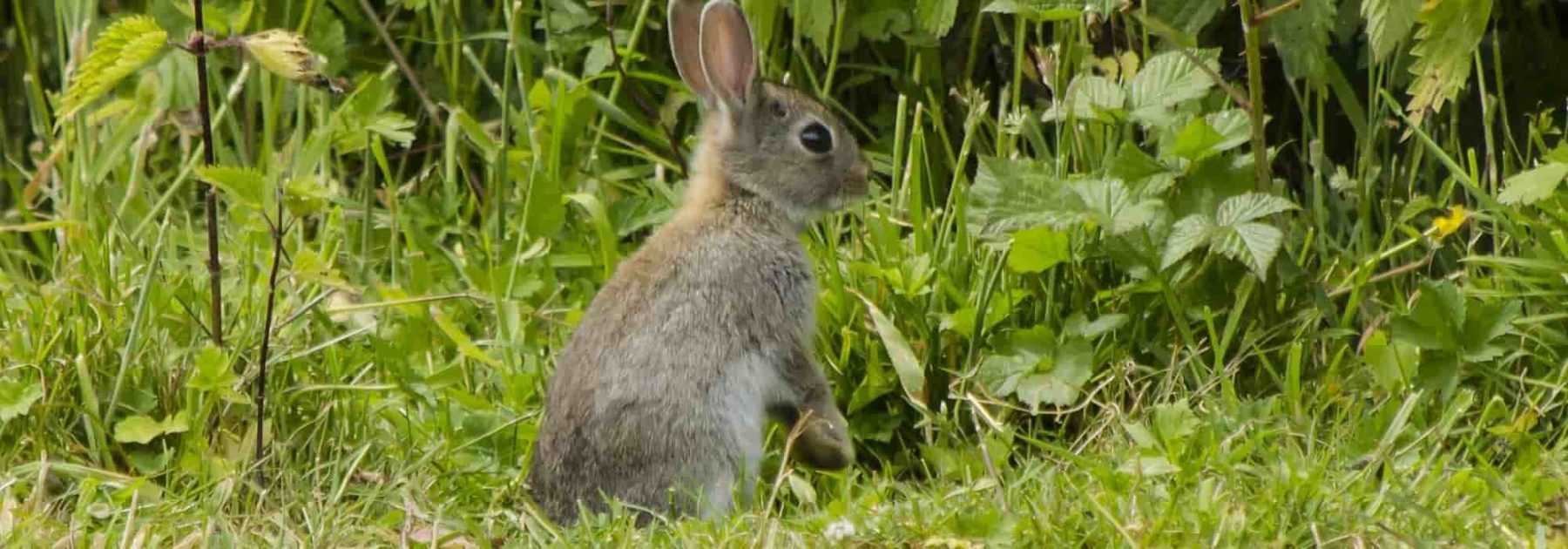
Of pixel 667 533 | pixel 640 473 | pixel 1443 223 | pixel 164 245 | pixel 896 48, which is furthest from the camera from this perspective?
pixel 896 48

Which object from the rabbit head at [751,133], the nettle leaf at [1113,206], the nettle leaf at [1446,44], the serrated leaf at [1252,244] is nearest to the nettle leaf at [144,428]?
the rabbit head at [751,133]

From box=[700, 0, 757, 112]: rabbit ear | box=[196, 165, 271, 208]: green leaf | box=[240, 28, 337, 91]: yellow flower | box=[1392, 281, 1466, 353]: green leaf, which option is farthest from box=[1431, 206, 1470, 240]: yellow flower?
box=[196, 165, 271, 208]: green leaf

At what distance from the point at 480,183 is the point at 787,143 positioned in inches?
70.0

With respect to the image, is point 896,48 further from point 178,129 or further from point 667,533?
point 667,533

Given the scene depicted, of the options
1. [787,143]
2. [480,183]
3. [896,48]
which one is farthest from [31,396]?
[896,48]

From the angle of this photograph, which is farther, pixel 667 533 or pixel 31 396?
pixel 31 396

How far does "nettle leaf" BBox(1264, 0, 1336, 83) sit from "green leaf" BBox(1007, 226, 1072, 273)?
0.68 meters

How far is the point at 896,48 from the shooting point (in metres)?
6.67

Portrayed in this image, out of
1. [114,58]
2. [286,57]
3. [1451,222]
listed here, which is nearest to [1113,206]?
[1451,222]

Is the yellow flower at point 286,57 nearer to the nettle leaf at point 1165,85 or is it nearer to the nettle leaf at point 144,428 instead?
the nettle leaf at point 144,428

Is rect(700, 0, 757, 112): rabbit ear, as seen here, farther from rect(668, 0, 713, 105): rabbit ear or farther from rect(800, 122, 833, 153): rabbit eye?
rect(800, 122, 833, 153): rabbit eye

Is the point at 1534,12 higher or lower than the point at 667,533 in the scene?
higher

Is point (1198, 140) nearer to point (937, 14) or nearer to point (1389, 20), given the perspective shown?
point (1389, 20)

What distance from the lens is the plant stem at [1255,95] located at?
485 cm
